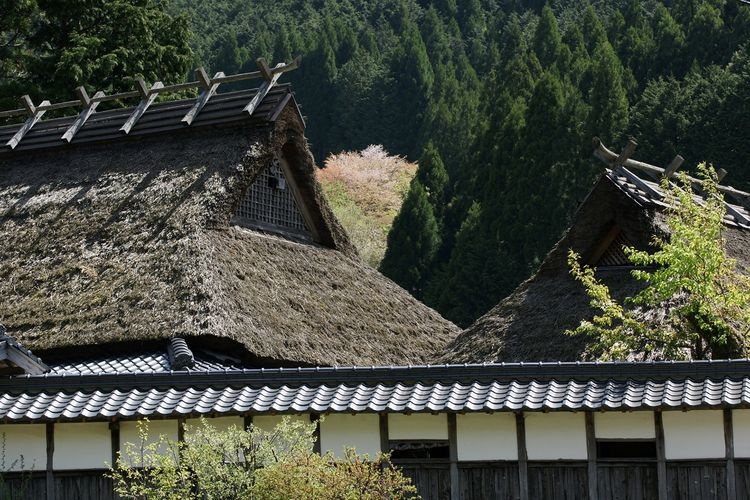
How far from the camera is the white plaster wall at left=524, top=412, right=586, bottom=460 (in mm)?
11570

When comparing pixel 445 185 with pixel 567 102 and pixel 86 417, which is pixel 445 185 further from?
pixel 86 417

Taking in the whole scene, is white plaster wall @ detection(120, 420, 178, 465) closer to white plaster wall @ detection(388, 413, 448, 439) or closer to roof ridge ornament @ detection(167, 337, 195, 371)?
white plaster wall @ detection(388, 413, 448, 439)

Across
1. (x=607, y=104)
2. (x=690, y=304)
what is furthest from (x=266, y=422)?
(x=607, y=104)

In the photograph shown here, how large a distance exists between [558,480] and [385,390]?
1707 mm

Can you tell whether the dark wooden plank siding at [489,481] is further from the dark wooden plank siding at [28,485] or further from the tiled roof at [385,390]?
the dark wooden plank siding at [28,485]

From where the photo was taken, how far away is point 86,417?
38.7 feet

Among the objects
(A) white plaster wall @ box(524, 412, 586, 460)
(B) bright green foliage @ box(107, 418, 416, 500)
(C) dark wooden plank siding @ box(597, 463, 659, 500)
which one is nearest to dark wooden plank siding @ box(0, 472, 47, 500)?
(B) bright green foliage @ box(107, 418, 416, 500)

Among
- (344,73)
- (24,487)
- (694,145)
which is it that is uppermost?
(344,73)

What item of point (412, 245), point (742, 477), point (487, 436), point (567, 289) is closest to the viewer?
point (742, 477)

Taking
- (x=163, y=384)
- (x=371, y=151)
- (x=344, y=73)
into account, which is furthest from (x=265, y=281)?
(x=344, y=73)

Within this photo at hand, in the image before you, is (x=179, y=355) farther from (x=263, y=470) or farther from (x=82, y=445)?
(x=263, y=470)

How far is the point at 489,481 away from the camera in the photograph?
11680 mm

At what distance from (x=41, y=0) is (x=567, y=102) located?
58.1ft

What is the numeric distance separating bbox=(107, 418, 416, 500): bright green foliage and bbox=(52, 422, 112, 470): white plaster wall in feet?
2.84
